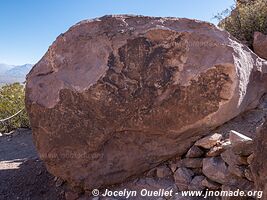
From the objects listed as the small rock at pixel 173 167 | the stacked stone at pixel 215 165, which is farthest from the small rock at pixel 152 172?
the small rock at pixel 173 167

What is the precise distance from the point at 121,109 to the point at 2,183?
235cm

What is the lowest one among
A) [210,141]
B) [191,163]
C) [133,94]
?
[191,163]

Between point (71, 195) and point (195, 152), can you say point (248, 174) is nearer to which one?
point (195, 152)

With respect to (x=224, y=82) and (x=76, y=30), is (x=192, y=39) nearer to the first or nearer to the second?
(x=224, y=82)

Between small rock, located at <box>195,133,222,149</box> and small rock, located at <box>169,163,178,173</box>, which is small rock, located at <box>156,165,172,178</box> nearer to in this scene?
small rock, located at <box>169,163,178,173</box>

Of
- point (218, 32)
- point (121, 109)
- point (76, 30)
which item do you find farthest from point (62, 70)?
point (218, 32)

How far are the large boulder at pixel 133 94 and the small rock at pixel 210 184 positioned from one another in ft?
1.87

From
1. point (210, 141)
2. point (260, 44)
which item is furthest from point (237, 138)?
Result: point (260, 44)

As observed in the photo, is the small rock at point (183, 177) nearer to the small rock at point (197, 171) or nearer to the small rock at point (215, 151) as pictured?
the small rock at point (197, 171)

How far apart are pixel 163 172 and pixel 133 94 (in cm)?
95

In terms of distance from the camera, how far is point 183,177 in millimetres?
3775

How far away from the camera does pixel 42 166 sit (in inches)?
214

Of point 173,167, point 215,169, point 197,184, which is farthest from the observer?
point 173,167

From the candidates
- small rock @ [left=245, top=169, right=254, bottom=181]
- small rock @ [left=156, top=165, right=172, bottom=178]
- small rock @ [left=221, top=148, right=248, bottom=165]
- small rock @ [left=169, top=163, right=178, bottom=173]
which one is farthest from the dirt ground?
small rock @ [left=245, top=169, right=254, bottom=181]
